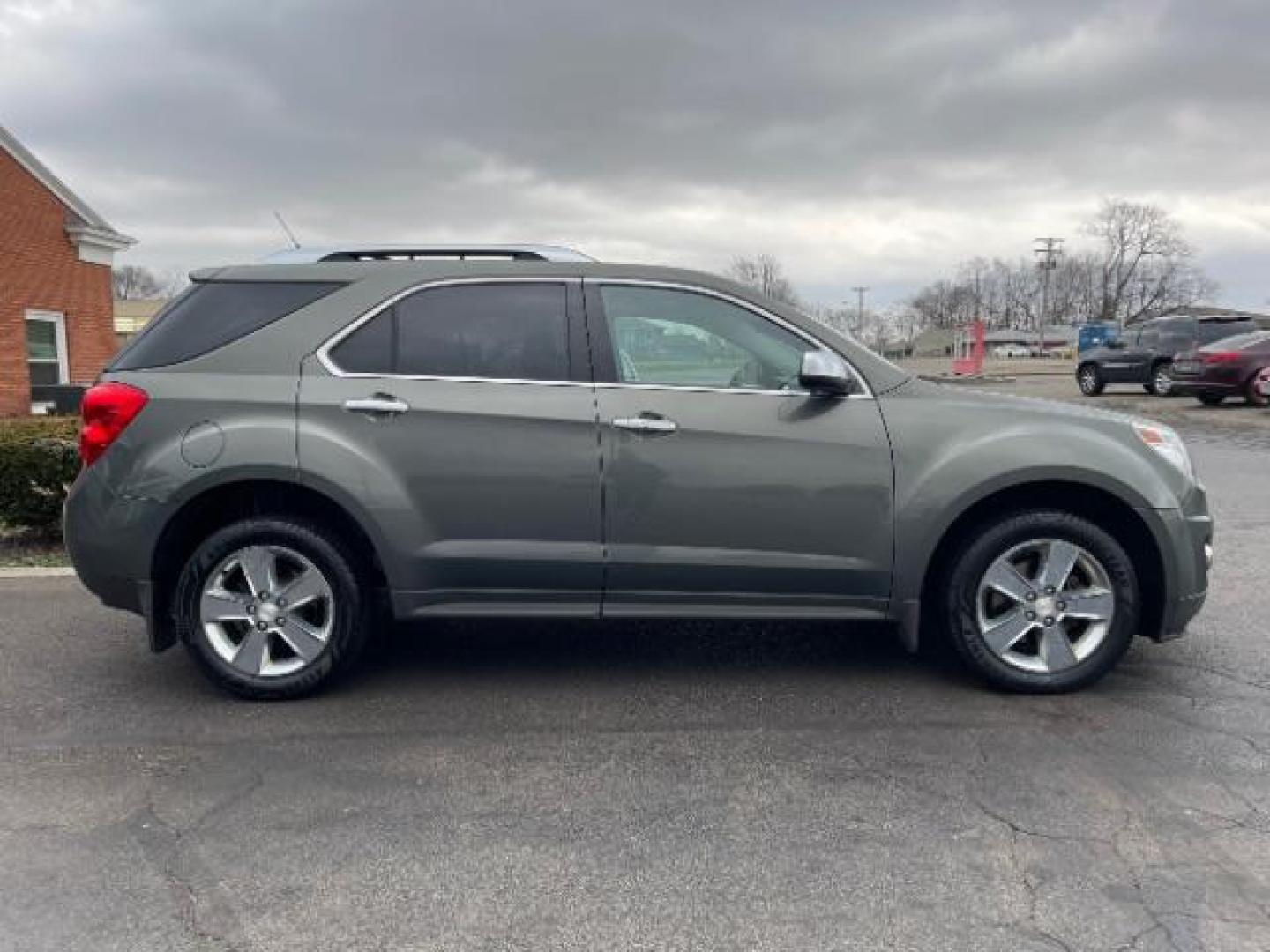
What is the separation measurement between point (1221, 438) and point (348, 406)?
46.3ft

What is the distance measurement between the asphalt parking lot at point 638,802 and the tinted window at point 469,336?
1.41 m

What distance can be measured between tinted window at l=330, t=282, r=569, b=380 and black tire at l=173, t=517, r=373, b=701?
74cm

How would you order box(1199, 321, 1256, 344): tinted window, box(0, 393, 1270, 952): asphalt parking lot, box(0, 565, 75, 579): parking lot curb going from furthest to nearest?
1. box(1199, 321, 1256, 344): tinted window
2. box(0, 565, 75, 579): parking lot curb
3. box(0, 393, 1270, 952): asphalt parking lot

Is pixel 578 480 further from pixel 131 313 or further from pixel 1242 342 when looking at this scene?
pixel 131 313

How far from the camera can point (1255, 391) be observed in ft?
58.9

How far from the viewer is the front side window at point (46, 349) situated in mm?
18031

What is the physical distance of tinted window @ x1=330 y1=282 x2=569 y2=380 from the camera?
3.94 metres

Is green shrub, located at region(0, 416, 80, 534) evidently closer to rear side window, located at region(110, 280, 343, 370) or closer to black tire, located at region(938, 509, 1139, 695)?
rear side window, located at region(110, 280, 343, 370)

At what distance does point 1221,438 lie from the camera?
1402cm

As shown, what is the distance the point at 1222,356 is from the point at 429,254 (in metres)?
18.4

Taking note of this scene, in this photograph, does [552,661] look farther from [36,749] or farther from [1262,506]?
[1262,506]

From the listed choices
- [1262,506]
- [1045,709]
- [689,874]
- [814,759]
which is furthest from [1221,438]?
[689,874]

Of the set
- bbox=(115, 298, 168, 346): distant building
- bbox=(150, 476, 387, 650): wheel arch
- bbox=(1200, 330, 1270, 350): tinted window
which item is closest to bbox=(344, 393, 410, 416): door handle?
bbox=(150, 476, 387, 650): wheel arch

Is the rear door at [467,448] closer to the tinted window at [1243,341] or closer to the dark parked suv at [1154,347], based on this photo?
the tinted window at [1243,341]
